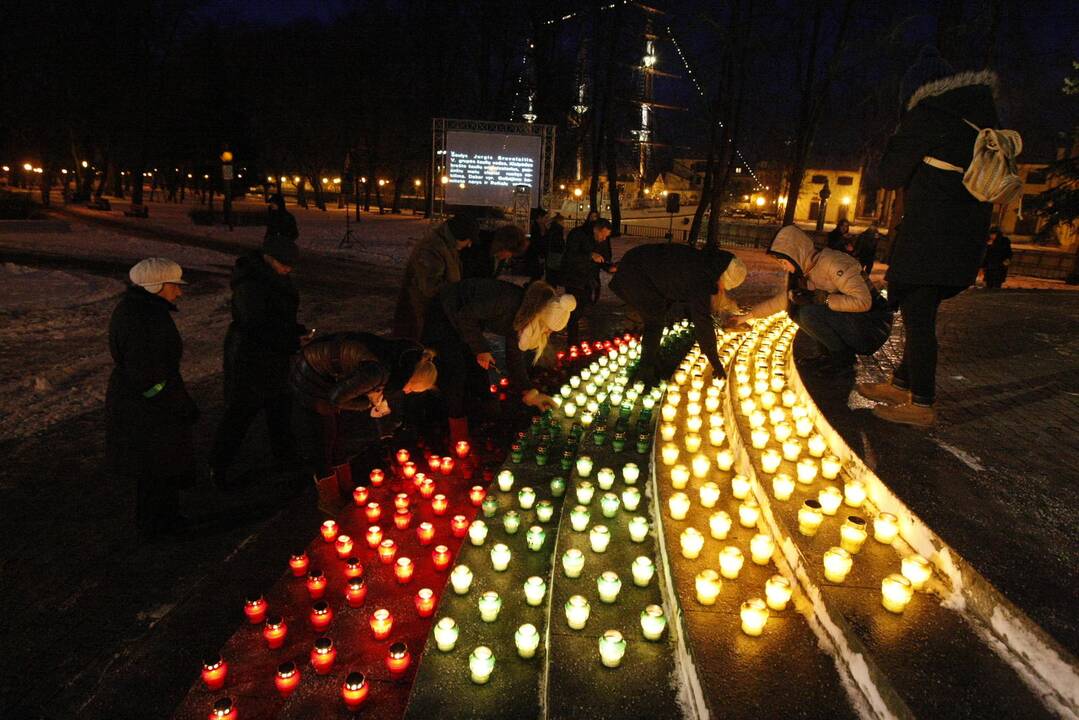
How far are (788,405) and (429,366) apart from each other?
8.37 feet

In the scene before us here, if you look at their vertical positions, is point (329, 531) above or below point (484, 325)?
below

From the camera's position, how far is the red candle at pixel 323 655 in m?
2.74

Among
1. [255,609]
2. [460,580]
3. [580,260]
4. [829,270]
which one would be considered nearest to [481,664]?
[460,580]

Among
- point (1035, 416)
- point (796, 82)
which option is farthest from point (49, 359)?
point (796, 82)

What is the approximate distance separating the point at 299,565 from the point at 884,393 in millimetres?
3565

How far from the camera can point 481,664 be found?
8.14ft

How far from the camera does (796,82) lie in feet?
73.0

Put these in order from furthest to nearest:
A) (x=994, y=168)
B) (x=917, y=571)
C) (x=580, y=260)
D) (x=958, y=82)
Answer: (x=580, y=260) → (x=958, y=82) → (x=994, y=168) → (x=917, y=571)

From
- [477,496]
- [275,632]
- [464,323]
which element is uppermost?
[464,323]

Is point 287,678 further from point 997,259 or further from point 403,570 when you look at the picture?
point 997,259

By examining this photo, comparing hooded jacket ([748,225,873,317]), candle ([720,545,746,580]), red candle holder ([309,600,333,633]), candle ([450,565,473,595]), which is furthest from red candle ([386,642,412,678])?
hooded jacket ([748,225,873,317])

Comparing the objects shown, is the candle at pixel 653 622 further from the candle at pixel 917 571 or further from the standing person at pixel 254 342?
the standing person at pixel 254 342

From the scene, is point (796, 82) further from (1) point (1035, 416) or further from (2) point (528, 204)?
(1) point (1035, 416)

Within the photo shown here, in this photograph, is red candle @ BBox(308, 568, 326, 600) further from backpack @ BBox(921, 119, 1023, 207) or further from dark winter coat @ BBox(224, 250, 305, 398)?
backpack @ BBox(921, 119, 1023, 207)
